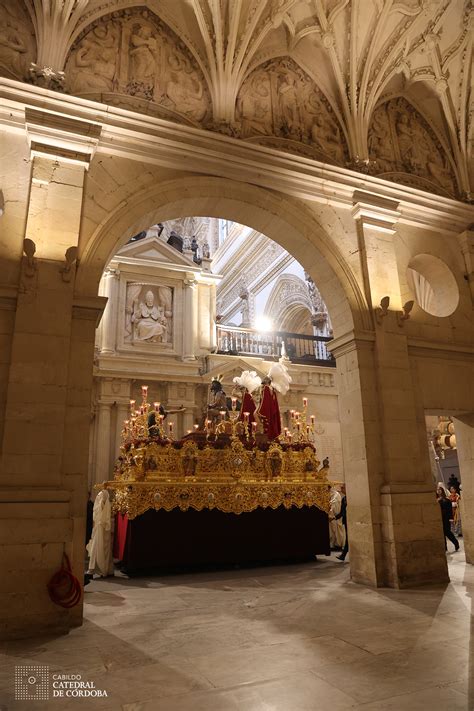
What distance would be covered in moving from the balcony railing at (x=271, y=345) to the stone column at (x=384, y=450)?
7.51 metres

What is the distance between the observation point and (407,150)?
31.8 ft

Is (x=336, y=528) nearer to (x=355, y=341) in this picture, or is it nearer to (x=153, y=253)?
(x=355, y=341)

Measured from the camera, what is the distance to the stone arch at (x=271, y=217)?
723 centimetres

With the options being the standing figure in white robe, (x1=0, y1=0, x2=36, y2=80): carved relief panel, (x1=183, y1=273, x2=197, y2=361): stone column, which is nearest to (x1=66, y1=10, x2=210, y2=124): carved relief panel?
(x1=0, y1=0, x2=36, y2=80): carved relief panel

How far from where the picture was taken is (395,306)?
812 cm

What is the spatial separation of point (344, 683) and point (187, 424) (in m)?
10.5

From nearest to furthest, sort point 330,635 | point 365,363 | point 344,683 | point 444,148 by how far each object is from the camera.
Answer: point 344,683
point 330,635
point 365,363
point 444,148

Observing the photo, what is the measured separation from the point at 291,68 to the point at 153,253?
24.1 feet

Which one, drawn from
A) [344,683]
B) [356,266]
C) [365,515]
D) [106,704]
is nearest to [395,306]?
[356,266]

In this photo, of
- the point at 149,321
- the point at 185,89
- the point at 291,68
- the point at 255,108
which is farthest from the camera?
the point at 149,321

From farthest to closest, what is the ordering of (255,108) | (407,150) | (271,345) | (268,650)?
(271,345), (407,150), (255,108), (268,650)

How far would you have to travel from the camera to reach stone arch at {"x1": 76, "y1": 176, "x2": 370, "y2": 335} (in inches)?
285

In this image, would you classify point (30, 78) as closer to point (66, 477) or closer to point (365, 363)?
point (66, 477)

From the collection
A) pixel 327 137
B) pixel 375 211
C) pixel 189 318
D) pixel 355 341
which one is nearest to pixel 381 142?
pixel 327 137
